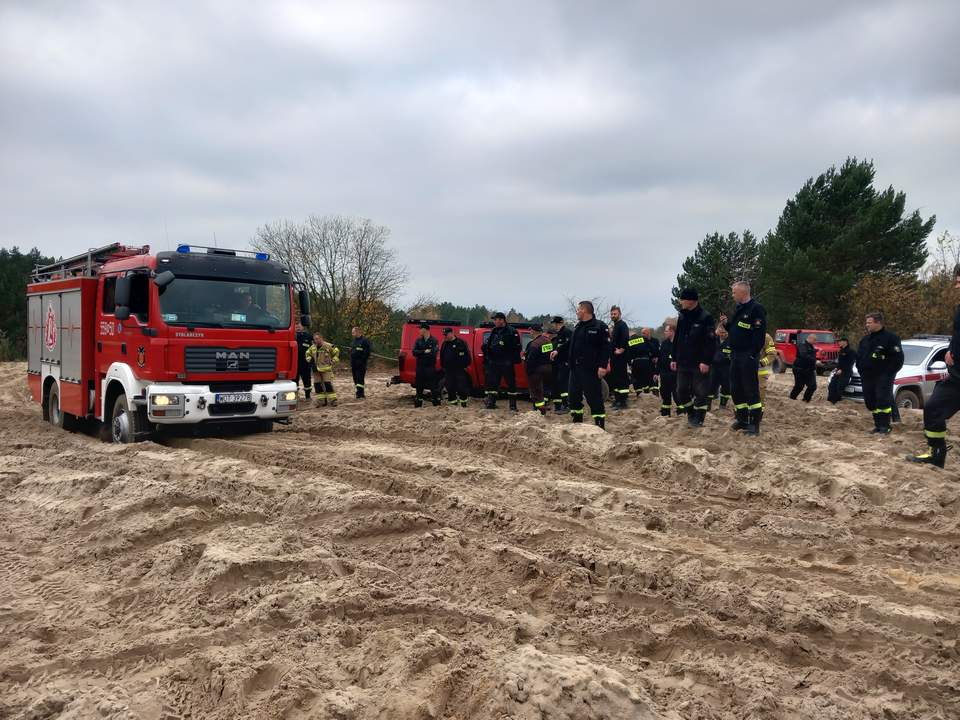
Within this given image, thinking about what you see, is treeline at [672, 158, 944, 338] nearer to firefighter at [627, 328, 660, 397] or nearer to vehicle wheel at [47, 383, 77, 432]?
firefighter at [627, 328, 660, 397]

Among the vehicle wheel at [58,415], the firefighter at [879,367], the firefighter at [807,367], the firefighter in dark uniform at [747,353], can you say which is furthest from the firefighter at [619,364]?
the vehicle wheel at [58,415]

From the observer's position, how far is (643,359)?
13.2m

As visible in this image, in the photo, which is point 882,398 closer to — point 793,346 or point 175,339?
point 175,339

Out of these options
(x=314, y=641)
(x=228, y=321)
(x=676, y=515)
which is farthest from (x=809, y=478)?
(x=228, y=321)

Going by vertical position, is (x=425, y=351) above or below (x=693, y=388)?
above

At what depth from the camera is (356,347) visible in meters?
14.6

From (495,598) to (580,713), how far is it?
4.21 ft

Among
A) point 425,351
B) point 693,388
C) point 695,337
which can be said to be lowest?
point 693,388

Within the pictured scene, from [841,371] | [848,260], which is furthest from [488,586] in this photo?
[848,260]

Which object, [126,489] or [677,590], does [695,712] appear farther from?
[126,489]

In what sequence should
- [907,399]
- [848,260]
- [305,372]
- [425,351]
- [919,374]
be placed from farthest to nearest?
[848,260] → [305,372] → [425,351] → [907,399] → [919,374]

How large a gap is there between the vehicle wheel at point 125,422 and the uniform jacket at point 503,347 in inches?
237

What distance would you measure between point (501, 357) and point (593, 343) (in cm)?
361

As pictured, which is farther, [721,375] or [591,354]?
[721,375]
